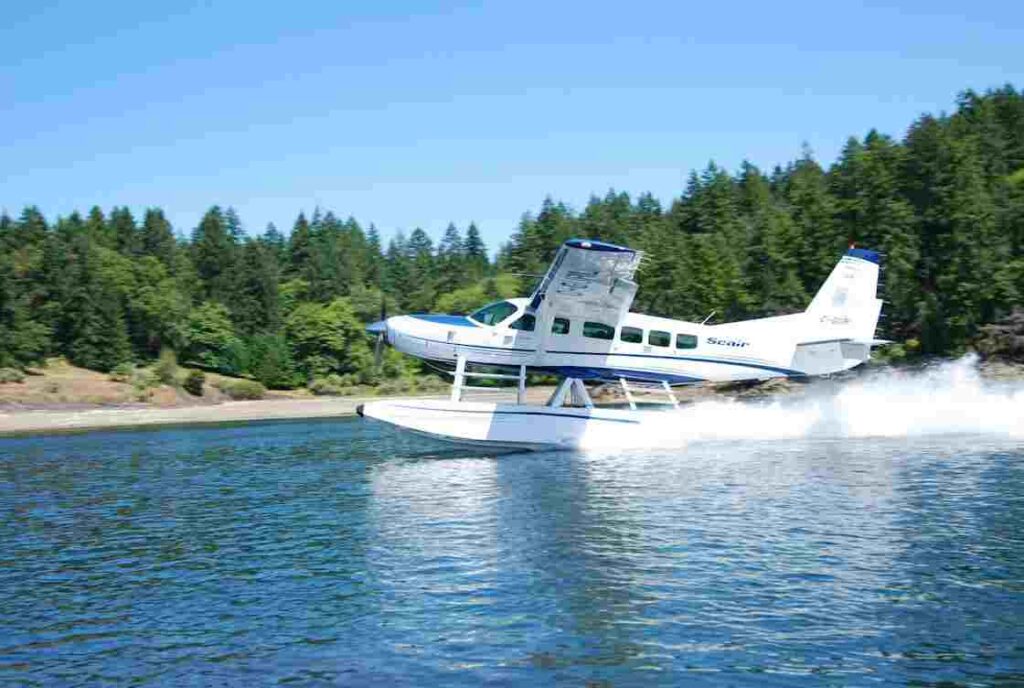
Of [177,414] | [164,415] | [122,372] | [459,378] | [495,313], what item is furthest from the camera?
[122,372]

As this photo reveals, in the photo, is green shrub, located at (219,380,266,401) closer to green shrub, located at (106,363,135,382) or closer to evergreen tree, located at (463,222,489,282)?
green shrub, located at (106,363,135,382)

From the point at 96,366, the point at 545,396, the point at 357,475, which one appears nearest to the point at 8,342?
the point at 96,366

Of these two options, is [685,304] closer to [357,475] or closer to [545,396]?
[545,396]

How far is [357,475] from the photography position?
2214 cm

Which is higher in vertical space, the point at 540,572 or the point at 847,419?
the point at 847,419

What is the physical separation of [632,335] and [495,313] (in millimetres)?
3476

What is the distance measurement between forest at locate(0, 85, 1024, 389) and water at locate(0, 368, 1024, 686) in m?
10.9

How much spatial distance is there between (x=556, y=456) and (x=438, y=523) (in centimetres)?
814

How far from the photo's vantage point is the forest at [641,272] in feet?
161

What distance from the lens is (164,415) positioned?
4928 cm

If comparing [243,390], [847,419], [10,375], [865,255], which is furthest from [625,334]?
[10,375]

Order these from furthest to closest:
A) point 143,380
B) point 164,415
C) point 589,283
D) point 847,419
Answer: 1. point 143,380
2. point 164,415
3. point 847,419
4. point 589,283

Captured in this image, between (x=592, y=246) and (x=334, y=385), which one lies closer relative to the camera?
(x=592, y=246)

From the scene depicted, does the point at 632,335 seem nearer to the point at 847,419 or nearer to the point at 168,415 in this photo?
the point at 847,419
